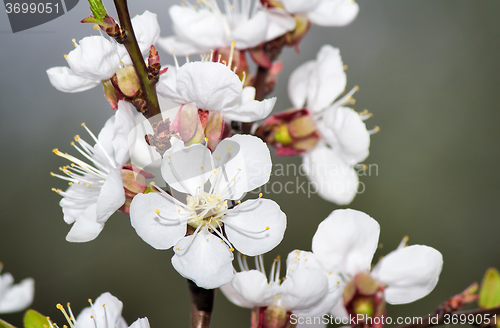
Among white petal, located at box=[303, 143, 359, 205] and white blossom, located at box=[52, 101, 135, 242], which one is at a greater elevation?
white blossom, located at box=[52, 101, 135, 242]

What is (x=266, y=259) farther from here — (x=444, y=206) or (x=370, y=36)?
(x=370, y=36)

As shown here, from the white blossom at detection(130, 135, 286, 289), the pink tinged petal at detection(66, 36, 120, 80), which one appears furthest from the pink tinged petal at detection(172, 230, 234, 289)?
the pink tinged petal at detection(66, 36, 120, 80)

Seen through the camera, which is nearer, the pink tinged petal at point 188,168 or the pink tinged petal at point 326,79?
the pink tinged petal at point 188,168

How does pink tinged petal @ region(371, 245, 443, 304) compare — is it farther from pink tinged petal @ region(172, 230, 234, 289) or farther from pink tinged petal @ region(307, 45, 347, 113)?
pink tinged petal @ region(307, 45, 347, 113)

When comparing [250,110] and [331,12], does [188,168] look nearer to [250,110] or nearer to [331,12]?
[250,110]

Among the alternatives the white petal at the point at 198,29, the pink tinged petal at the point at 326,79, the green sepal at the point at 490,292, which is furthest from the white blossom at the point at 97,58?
the green sepal at the point at 490,292

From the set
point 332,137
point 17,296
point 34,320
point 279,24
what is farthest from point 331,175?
point 17,296

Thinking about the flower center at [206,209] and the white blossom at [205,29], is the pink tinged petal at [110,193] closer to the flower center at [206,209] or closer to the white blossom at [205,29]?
the flower center at [206,209]
